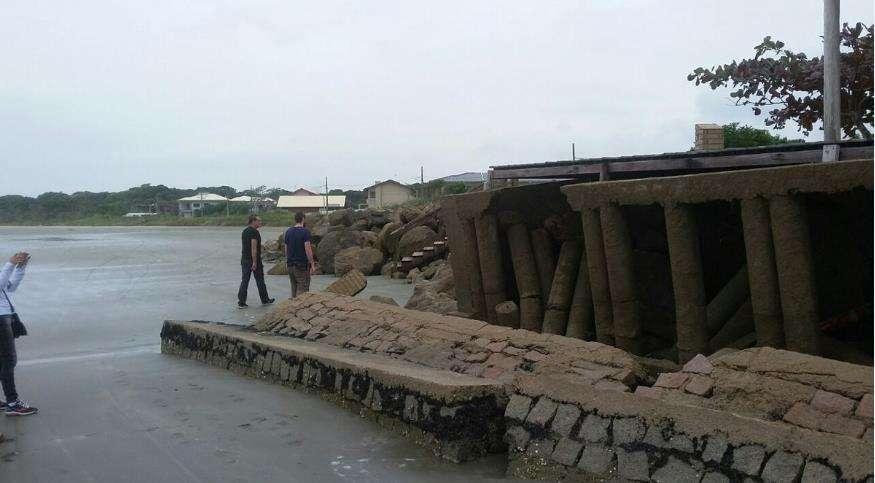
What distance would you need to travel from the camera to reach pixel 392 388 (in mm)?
6754

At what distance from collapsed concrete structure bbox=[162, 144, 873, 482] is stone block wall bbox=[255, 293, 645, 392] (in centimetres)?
2

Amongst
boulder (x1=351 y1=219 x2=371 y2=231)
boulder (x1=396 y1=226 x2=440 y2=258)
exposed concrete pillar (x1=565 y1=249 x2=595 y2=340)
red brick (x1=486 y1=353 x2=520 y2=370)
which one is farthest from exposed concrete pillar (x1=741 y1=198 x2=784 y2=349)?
boulder (x1=351 y1=219 x2=371 y2=231)

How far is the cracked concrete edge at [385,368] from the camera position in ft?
20.0

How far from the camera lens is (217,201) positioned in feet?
322

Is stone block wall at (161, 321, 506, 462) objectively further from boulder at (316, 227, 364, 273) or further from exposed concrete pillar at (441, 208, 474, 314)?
boulder at (316, 227, 364, 273)

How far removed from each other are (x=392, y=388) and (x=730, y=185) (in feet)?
10.1

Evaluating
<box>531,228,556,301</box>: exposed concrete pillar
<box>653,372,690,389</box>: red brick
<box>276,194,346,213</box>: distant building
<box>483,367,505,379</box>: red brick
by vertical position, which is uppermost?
<box>276,194,346,213</box>: distant building

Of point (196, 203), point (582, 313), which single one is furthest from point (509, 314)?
point (196, 203)

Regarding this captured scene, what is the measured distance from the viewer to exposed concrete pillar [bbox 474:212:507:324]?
30.0ft

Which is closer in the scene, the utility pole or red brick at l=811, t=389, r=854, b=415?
red brick at l=811, t=389, r=854, b=415

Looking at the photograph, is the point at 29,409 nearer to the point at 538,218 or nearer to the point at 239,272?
the point at 538,218

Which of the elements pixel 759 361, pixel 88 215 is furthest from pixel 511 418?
pixel 88 215

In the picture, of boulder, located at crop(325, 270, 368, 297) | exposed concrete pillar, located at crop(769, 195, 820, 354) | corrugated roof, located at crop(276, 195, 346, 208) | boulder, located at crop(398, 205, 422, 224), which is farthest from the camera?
corrugated roof, located at crop(276, 195, 346, 208)

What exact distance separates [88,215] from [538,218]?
104m
